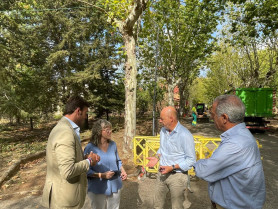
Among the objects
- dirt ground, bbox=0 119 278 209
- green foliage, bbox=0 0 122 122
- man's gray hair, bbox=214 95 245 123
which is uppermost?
green foliage, bbox=0 0 122 122

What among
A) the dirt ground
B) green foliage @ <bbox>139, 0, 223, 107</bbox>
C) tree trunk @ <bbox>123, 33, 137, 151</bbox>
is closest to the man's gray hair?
the dirt ground

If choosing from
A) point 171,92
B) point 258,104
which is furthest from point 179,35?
point 258,104

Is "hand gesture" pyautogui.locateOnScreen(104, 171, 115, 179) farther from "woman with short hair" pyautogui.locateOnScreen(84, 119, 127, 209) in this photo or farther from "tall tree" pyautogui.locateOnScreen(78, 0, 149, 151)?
"tall tree" pyautogui.locateOnScreen(78, 0, 149, 151)

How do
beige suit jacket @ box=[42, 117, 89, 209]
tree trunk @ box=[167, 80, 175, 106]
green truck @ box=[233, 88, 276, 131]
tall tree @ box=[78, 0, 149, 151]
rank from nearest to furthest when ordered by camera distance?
beige suit jacket @ box=[42, 117, 89, 209], tall tree @ box=[78, 0, 149, 151], green truck @ box=[233, 88, 276, 131], tree trunk @ box=[167, 80, 175, 106]

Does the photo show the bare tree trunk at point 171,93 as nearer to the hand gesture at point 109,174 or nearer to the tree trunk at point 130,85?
the tree trunk at point 130,85

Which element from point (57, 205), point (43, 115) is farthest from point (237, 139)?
point (43, 115)

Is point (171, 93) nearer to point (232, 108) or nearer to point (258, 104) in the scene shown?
point (258, 104)

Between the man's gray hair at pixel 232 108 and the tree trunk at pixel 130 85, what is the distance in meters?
5.41

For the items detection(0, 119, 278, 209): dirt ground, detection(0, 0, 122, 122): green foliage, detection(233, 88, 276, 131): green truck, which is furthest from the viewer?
detection(0, 0, 122, 122): green foliage

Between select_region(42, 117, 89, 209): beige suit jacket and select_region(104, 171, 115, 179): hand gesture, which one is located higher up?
select_region(42, 117, 89, 209): beige suit jacket

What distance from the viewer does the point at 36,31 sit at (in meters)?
15.5

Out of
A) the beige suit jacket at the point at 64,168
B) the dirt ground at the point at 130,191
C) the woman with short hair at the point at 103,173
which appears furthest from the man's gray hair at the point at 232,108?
the dirt ground at the point at 130,191

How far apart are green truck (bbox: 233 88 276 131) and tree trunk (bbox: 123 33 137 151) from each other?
9.29 metres

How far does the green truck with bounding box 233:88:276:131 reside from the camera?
1291cm
